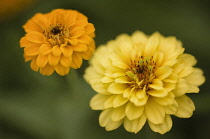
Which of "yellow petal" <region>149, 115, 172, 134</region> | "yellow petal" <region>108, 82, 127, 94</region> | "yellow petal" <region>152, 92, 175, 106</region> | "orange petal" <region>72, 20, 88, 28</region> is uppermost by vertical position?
"orange petal" <region>72, 20, 88, 28</region>

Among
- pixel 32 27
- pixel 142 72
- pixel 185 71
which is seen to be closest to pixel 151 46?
pixel 142 72

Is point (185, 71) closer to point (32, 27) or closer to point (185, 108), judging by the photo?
point (185, 108)

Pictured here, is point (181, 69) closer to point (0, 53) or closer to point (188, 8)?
point (188, 8)

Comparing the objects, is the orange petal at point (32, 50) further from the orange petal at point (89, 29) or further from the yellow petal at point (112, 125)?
the yellow petal at point (112, 125)

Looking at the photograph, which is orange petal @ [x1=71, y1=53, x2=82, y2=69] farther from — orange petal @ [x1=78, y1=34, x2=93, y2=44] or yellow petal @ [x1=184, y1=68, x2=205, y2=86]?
yellow petal @ [x1=184, y1=68, x2=205, y2=86]

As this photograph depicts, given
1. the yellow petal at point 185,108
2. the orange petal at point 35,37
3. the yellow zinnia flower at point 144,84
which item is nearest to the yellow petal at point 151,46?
the yellow zinnia flower at point 144,84

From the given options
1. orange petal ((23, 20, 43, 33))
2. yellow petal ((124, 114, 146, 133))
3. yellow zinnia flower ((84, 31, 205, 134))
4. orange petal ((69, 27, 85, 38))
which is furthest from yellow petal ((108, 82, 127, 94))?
orange petal ((23, 20, 43, 33))
